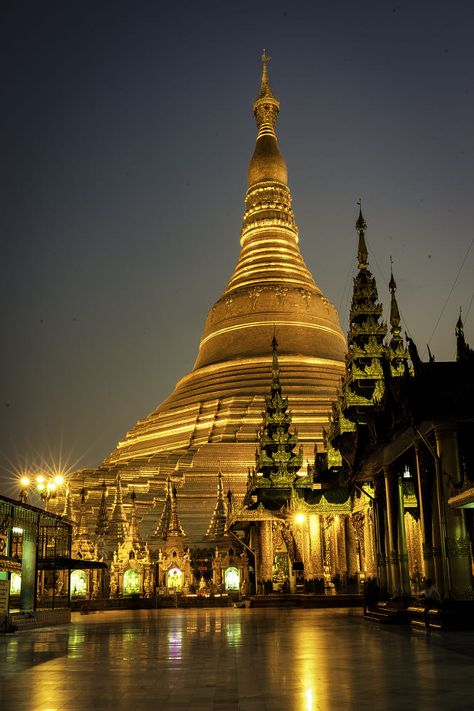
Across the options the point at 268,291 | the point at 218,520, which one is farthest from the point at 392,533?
the point at 268,291

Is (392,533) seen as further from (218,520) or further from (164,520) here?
(218,520)

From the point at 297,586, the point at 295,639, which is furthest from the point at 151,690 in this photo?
the point at 297,586

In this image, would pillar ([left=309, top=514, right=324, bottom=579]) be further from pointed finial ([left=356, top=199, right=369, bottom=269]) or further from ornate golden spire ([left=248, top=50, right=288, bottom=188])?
ornate golden spire ([left=248, top=50, right=288, bottom=188])

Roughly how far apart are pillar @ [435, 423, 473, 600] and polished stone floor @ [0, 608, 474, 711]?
1249mm

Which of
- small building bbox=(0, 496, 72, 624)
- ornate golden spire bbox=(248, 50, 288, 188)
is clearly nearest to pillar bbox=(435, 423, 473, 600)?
small building bbox=(0, 496, 72, 624)

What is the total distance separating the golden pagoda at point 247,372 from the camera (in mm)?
47594

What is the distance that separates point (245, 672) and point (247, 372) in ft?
153

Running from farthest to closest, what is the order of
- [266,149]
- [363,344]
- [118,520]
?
1. [266,149]
2. [118,520]
3. [363,344]

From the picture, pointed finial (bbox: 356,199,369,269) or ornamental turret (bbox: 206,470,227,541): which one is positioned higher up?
pointed finial (bbox: 356,199,369,269)

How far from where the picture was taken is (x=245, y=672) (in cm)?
912

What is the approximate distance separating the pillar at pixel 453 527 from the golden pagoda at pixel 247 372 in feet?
97.7

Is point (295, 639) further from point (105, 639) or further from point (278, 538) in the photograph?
point (278, 538)

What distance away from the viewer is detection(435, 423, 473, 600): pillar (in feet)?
48.2

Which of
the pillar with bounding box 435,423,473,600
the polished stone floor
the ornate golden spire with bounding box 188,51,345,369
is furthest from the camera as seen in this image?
the ornate golden spire with bounding box 188,51,345,369
